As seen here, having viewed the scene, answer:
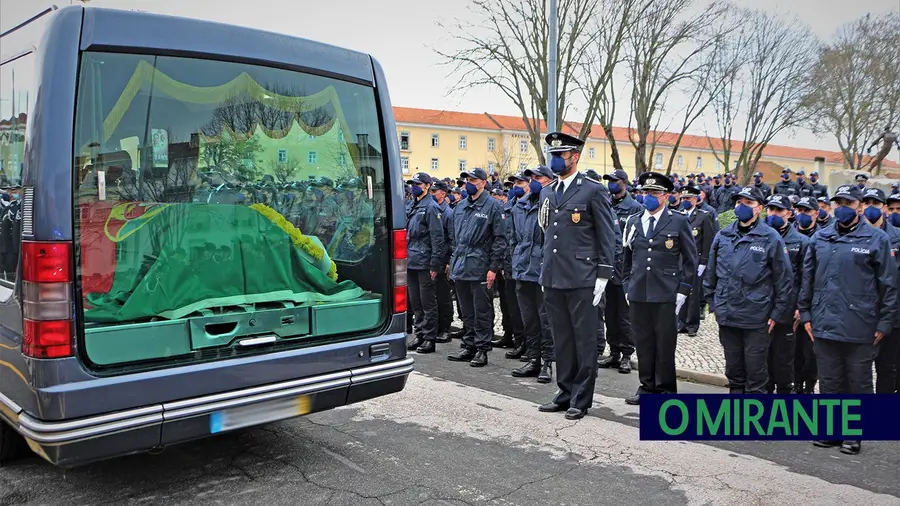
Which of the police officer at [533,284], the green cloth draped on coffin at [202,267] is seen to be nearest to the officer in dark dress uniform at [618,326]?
the police officer at [533,284]

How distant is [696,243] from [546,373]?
3.96 metres

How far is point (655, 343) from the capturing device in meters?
6.32

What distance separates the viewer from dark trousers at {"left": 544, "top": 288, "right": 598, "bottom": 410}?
Answer: 5758 millimetres

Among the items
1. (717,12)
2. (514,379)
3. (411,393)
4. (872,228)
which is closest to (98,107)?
(411,393)

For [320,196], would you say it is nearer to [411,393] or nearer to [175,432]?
[175,432]

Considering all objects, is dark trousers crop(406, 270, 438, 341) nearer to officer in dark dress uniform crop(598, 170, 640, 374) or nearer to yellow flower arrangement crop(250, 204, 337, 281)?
officer in dark dress uniform crop(598, 170, 640, 374)

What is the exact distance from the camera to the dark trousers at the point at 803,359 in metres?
6.44

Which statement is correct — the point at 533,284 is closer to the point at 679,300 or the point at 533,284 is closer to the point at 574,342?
the point at 574,342

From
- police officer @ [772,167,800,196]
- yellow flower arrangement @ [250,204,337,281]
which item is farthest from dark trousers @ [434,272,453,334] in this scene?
police officer @ [772,167,800,196]

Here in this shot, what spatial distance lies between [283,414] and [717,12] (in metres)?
22.5

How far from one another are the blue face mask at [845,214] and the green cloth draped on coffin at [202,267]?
156 inches

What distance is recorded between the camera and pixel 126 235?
144 inches

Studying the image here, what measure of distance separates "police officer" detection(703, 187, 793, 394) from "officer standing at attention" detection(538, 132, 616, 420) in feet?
3.51

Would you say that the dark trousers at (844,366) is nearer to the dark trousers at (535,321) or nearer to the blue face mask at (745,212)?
the blue face mask at (745,212)
